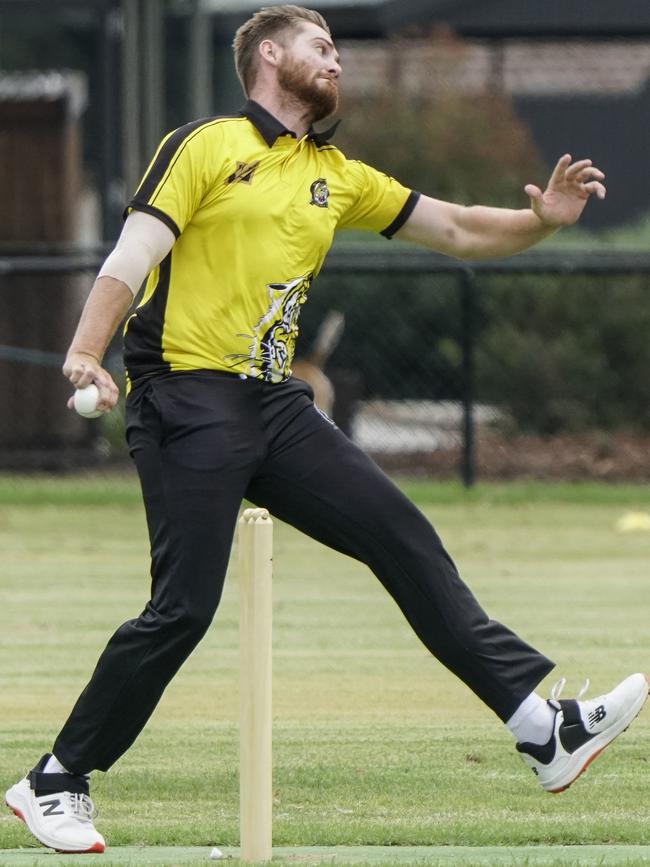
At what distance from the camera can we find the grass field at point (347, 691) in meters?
5.28

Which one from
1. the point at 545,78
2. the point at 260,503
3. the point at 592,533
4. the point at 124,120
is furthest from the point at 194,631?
the point at 545,78

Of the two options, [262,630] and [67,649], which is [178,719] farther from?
[262,630]

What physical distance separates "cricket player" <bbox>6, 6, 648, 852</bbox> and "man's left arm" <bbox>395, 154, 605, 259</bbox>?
0.40 m

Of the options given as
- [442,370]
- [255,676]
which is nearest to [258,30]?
[255,676]

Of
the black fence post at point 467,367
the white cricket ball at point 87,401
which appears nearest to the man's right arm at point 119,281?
the white cricket ball at point 87,401

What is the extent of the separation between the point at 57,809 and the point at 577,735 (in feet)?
4.63

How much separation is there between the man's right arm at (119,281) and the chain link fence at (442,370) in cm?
939

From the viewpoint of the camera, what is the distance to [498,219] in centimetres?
569

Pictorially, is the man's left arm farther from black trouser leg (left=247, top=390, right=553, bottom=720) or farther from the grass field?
the grass field

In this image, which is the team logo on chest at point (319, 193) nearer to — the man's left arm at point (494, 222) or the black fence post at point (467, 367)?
the man's left arm at point (494, 222)

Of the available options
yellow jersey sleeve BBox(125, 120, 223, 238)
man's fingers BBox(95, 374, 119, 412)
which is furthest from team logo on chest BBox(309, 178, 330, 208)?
man's fingers BBox(95, 374, 119, 412)

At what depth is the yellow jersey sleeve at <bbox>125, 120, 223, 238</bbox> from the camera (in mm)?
4980

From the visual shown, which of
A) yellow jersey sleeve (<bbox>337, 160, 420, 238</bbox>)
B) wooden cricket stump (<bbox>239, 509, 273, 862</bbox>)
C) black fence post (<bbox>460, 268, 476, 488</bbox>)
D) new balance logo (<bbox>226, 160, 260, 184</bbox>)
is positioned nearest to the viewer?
wooden cricket stump (<bbox>239, 509, 273, 862</bbox>)

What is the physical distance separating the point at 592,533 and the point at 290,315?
726 cm
